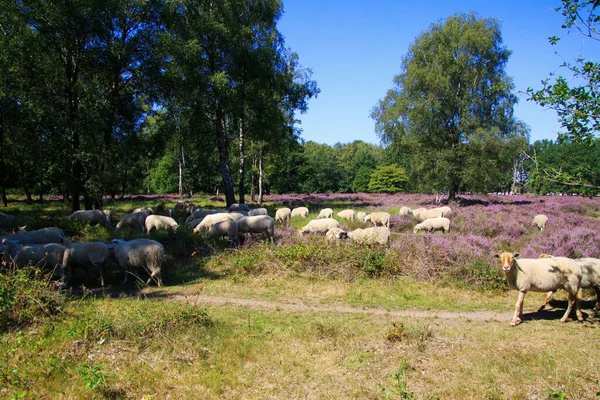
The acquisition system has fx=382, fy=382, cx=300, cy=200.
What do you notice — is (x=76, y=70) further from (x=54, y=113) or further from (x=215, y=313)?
(x=215, y=313)

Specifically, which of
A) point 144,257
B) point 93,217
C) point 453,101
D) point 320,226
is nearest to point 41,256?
point 144,257

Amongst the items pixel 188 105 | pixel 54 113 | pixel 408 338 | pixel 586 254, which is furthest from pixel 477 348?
pixel 188 105

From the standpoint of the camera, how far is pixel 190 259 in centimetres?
1444

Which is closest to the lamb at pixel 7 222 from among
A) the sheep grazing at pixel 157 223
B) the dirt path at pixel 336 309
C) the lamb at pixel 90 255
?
the sheep grazing at pixel 157 223

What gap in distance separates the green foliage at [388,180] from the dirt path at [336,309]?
231ft

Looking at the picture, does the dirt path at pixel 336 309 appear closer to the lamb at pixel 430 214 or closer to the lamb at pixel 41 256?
the lamb at pixel 41 256

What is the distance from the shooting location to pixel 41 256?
11023mm

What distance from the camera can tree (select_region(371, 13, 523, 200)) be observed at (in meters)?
33.6

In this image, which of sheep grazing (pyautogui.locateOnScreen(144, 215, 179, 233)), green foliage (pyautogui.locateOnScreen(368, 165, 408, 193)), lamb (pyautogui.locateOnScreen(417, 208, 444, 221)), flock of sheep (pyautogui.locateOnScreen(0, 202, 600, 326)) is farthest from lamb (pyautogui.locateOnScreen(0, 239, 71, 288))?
green foliage (pyautogui.locateOnScreen(368, 165, 408, 193))

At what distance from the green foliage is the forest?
38920mm

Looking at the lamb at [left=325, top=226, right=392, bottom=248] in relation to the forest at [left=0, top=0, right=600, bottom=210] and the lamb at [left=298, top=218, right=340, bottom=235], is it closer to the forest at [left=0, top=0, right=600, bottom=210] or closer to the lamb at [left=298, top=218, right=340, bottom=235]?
the lamb at [left=298, top=218, right=340, bottom=235]

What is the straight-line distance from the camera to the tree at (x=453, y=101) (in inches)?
1323

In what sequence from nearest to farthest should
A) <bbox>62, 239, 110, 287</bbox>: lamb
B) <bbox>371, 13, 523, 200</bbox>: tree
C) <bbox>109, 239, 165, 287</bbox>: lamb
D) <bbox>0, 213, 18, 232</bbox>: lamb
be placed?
<bbox>62, 239, 110, 287</bbox>: lamb < <bbox>109, 239, 165, 287</bbox>: lamb < <bbox>0, 213, 18, 232</bbox>: lamb < <bbox>371, 13, 523, 200</bbox>: tree

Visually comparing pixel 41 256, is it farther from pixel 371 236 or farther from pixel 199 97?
pixel 199 97
